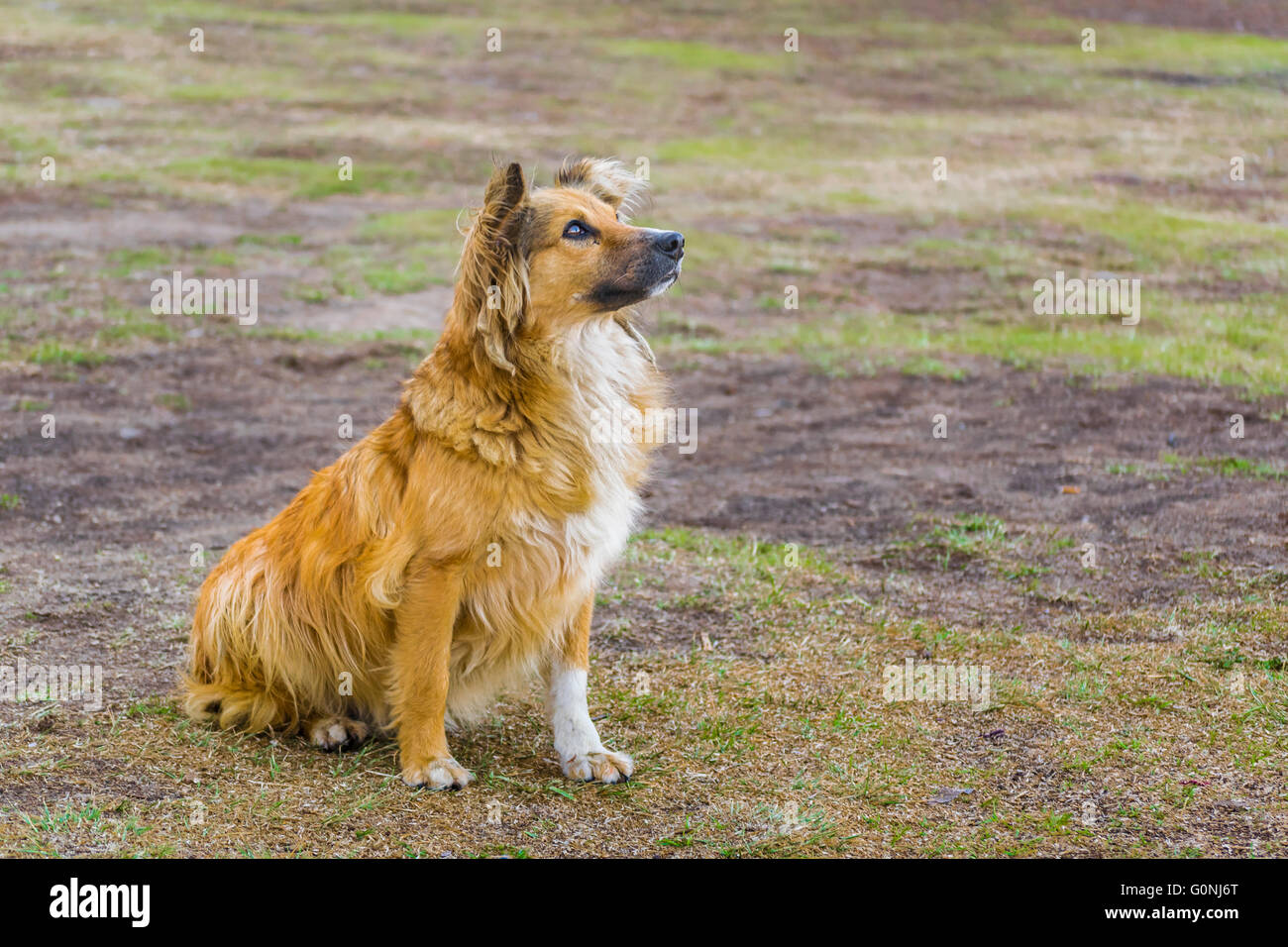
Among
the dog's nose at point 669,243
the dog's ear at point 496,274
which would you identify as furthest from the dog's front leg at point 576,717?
the dog's nose at point 669,243

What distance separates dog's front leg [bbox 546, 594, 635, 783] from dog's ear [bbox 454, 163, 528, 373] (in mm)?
1062

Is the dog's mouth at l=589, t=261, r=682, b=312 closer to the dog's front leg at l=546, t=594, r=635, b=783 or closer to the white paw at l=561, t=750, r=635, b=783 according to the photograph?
the dog's front leg at l=546, t=594, r=635, b=783

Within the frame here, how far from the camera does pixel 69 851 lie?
4.27m

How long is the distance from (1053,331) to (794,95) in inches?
664

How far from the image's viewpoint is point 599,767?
5.02 m

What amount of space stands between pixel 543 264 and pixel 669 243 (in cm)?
48

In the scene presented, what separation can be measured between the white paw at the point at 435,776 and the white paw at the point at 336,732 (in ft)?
1.50

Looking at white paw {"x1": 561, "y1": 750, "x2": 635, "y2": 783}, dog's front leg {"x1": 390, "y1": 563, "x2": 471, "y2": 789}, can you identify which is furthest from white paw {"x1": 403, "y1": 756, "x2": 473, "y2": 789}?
white paw {"x1": 561, "y1": 750, "x2": 635, "y2": 783}

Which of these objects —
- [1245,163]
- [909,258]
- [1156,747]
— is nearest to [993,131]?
[1245,163]

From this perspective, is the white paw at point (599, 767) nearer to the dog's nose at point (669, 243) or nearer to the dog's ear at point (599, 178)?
the dog's nose at point (669, 243)

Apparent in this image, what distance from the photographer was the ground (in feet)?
15.9

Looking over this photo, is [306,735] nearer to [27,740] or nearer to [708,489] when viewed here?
[27,740]

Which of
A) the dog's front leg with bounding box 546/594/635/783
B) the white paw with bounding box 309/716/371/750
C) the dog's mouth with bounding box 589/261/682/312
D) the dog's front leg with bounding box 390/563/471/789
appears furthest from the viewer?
the white paw with bounding box 309/716/371/750

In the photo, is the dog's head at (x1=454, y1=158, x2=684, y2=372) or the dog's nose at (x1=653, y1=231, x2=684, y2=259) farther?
the dog's nose at (x1=653, y1=231, x2=684, y2=259)
